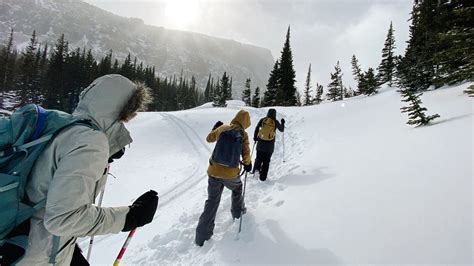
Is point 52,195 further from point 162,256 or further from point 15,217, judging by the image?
point 162,256

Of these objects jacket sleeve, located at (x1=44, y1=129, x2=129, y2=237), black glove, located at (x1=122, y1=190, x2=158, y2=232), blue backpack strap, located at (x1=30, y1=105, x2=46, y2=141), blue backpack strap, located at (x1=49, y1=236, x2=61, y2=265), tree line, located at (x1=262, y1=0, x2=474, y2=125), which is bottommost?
blue backpack strap, located at (x1=49, y1=236, x2=61, y2=265)

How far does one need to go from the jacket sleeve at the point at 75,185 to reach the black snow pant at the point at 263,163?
19.3 feet

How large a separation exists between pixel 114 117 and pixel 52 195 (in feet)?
2.29

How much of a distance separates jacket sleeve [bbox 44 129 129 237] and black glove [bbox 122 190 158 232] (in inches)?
11.4

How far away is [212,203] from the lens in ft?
15.1

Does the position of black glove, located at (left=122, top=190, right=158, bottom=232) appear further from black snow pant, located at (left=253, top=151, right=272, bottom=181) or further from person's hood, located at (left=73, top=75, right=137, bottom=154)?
black snow pant, located at (left=253, top=151, right=272, bottom=181)

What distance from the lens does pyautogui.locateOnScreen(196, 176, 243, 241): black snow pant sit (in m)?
4.54

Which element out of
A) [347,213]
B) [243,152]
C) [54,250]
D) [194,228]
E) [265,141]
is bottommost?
[194,228]

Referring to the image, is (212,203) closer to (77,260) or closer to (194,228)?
(194,228)

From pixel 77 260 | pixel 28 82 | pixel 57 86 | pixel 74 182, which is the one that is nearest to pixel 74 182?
pixel 74 182

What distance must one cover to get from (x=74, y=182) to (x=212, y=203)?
3.20m

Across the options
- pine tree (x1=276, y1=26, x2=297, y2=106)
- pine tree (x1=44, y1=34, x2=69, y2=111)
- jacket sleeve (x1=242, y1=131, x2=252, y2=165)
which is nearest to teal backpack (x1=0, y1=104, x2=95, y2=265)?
jacket sleeve (x1=242, y1=131, x2=252, y2=165)

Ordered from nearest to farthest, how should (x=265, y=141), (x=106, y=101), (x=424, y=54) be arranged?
(x=106, y=101), (x=265, y=141), (x=424, y=54)

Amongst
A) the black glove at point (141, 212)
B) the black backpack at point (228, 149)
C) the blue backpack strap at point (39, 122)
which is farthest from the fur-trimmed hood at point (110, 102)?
the black backpack at point (228, 149)
